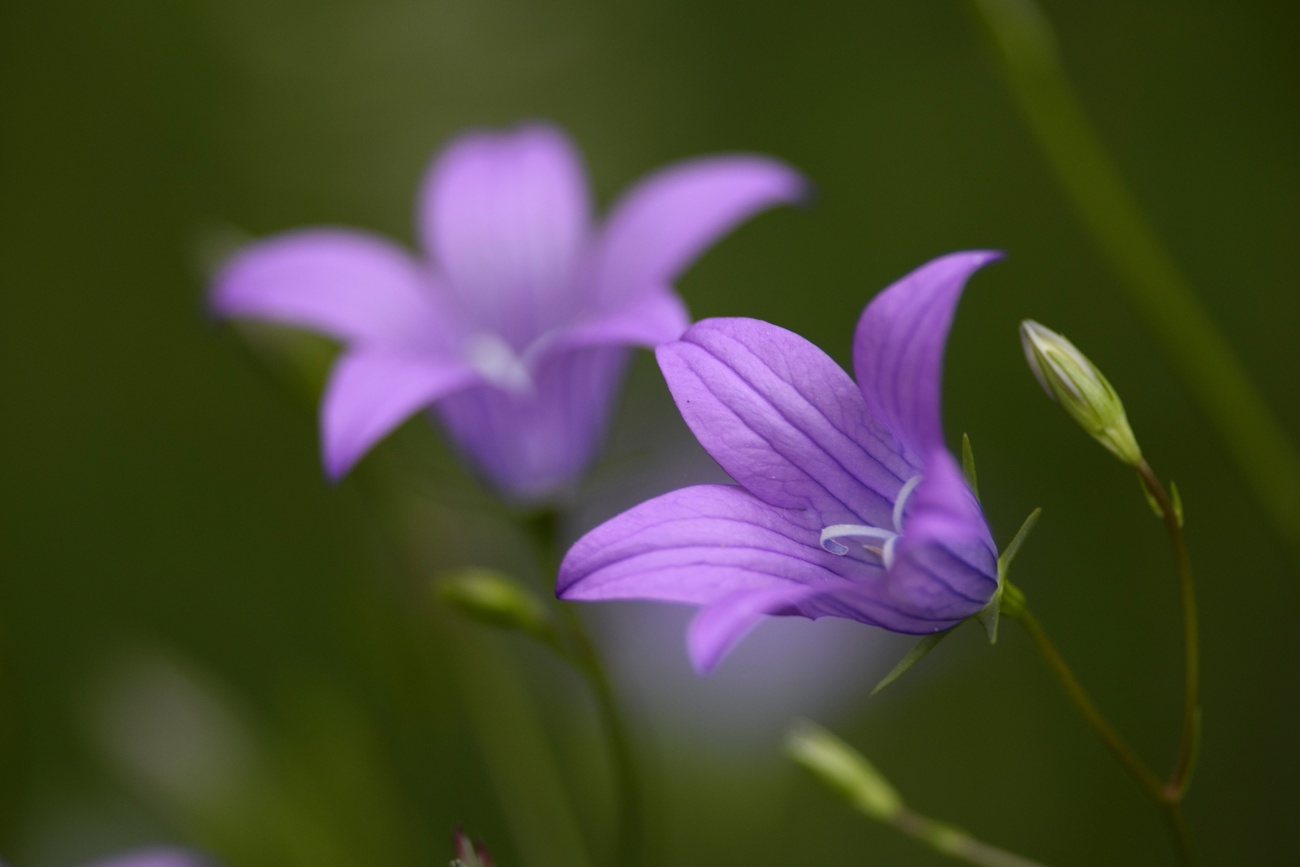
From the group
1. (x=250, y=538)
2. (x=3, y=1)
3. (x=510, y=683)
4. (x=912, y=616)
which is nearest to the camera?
(x=912, y=616)

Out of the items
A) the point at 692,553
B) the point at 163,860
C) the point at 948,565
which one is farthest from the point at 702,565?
the point at 163,860

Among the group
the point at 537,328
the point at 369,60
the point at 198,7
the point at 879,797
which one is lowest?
the point at 879,797

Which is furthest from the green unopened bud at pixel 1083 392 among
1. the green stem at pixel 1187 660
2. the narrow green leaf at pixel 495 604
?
the narrow green leaf at pixel 495 604

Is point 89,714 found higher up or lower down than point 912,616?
higher up

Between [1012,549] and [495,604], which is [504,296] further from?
[1012,549]

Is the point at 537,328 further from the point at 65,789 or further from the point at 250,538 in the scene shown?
the point at 250,538

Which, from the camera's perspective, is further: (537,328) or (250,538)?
(250,538)

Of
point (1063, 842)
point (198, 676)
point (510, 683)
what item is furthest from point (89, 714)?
point (1063, 842)

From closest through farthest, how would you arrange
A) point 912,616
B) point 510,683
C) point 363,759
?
point 912,616 → point 363,759 → point 510,683
